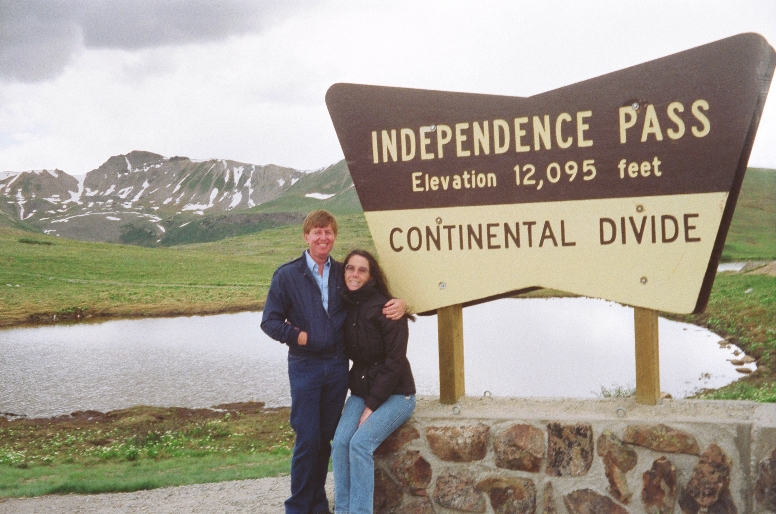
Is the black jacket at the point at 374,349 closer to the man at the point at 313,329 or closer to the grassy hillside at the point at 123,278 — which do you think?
the man at the point at 313,329

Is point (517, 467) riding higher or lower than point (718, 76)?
lower

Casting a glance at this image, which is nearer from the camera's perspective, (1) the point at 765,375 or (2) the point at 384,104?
(2) the point at 384,104

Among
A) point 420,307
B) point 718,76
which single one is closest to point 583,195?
point 718,76

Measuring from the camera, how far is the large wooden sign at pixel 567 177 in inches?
162

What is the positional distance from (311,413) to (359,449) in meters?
0.51

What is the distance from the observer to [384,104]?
491cm

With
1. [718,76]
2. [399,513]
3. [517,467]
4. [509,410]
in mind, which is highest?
[718,76]

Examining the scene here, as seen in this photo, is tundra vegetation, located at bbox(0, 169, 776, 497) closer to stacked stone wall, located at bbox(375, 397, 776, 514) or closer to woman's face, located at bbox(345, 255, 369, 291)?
woman's face, located at bbox(345, 255, 369, 291)

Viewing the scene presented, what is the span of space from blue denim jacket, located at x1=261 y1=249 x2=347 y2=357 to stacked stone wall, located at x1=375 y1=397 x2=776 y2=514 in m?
0.83

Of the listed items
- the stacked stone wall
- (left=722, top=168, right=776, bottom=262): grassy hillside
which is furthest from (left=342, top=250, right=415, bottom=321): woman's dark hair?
(left=722, top=168, right=776, bottom=262): grassy hillside

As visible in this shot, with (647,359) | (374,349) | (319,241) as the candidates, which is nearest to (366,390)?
(374,349)

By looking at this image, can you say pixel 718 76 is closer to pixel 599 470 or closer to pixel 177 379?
pixel 599 470

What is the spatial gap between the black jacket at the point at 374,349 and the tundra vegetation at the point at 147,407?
0.71 meters

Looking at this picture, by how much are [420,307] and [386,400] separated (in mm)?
859
